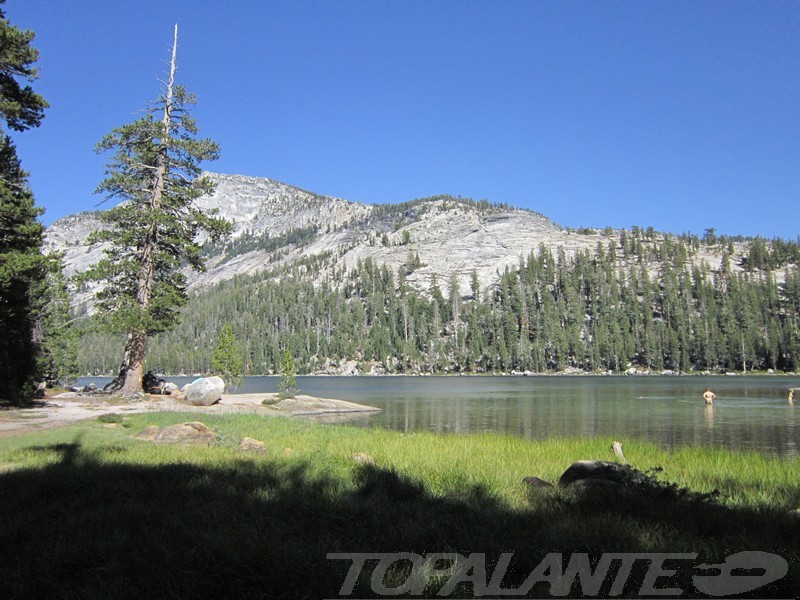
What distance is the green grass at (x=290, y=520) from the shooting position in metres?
4.77

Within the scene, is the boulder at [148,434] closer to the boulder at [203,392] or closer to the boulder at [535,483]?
the boulder at [535,483]

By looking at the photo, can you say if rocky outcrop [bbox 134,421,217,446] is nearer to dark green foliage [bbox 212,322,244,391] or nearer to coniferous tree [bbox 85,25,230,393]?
coniferous tree [bbox 85,25,230,393]

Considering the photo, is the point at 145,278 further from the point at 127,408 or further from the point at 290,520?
the point at 290,520

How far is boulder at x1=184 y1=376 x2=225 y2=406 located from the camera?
32.4 metres

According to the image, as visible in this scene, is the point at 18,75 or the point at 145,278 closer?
the point at 18,75

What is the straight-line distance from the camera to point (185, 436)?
15219 mm

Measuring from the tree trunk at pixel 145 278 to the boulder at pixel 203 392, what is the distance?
2988 millimetres

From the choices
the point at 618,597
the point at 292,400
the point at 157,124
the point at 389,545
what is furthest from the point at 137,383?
the point at 618,597

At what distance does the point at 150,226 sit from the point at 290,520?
29874mm

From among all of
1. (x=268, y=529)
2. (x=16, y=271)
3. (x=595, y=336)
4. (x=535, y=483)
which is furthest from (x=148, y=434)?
(x=595, y=336)

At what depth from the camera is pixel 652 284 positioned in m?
186

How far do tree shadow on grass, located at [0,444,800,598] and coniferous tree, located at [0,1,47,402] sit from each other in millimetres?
16591

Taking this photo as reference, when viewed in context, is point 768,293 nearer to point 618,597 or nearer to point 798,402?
point 798,402

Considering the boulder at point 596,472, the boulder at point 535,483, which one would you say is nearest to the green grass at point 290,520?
the boulder at point 535,483
